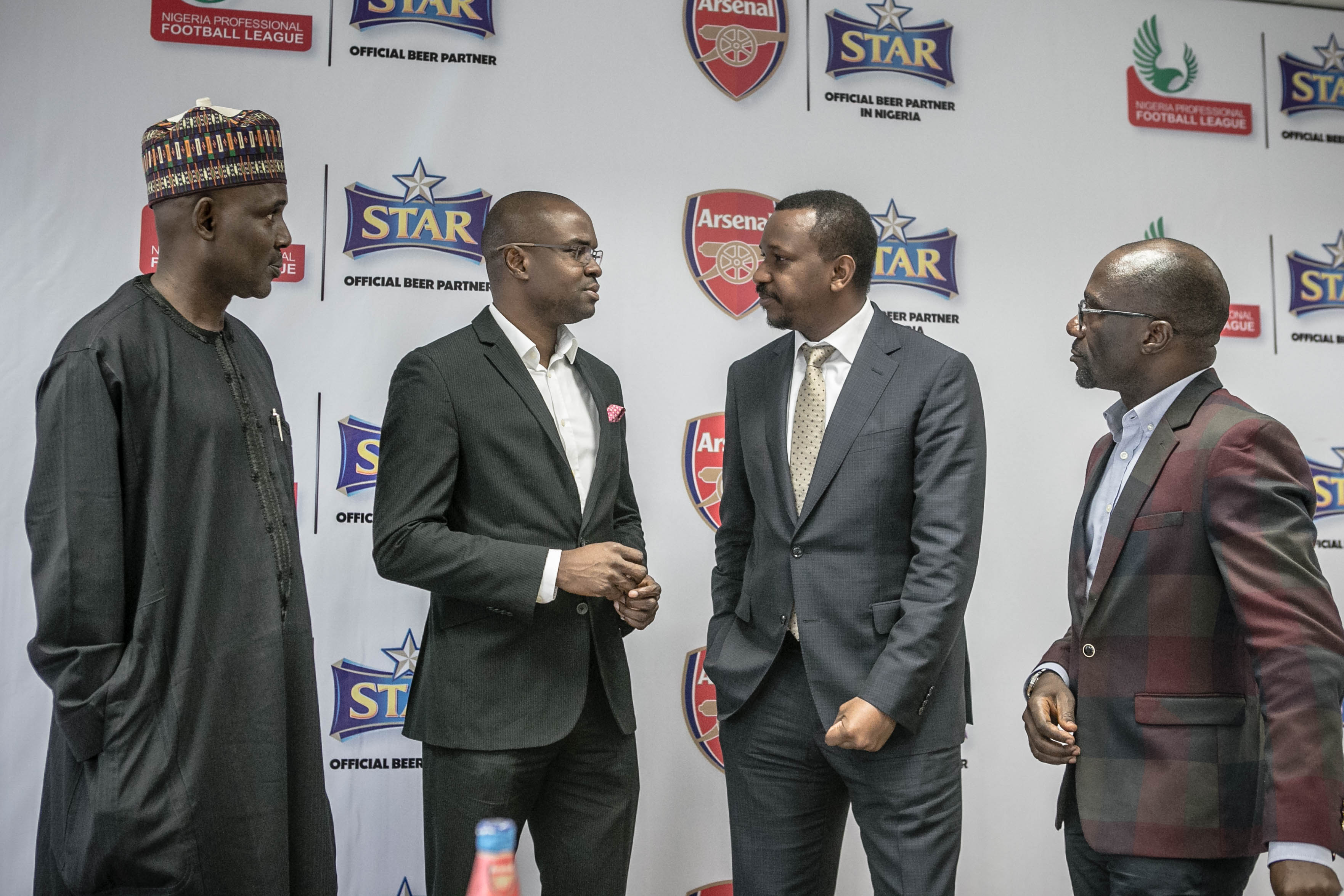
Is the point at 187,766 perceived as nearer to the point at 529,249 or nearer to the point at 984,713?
the point at 529,249

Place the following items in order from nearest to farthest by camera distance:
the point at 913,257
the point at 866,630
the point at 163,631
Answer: the point at 163,631 → the point at 866,630 → the point at 913,257

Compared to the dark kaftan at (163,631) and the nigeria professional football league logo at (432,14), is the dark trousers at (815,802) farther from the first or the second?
the nigeria professional football league logo at (432,14)

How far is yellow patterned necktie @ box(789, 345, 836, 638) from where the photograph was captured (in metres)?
2.14

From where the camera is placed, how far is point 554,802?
7.54ft

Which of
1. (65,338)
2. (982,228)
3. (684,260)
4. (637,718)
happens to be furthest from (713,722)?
(65,338)

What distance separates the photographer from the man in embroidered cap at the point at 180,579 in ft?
5.05

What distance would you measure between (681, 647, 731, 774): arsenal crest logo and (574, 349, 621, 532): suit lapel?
1.00m

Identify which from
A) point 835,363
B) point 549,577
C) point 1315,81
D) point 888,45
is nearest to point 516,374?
point 549,577

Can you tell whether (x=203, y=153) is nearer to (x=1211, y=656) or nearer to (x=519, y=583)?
(x=519, y=583)

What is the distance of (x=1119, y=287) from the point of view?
196 cm

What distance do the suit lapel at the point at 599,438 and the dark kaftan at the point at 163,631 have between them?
2.17 ft

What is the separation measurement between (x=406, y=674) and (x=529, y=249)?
1315 millimetres

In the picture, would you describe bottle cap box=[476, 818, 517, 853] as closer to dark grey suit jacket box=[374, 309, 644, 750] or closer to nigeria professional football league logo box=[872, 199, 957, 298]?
dark grey suit jacket box=[374, 309, 644, 750]

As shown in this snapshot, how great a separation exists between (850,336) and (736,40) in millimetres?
1535
